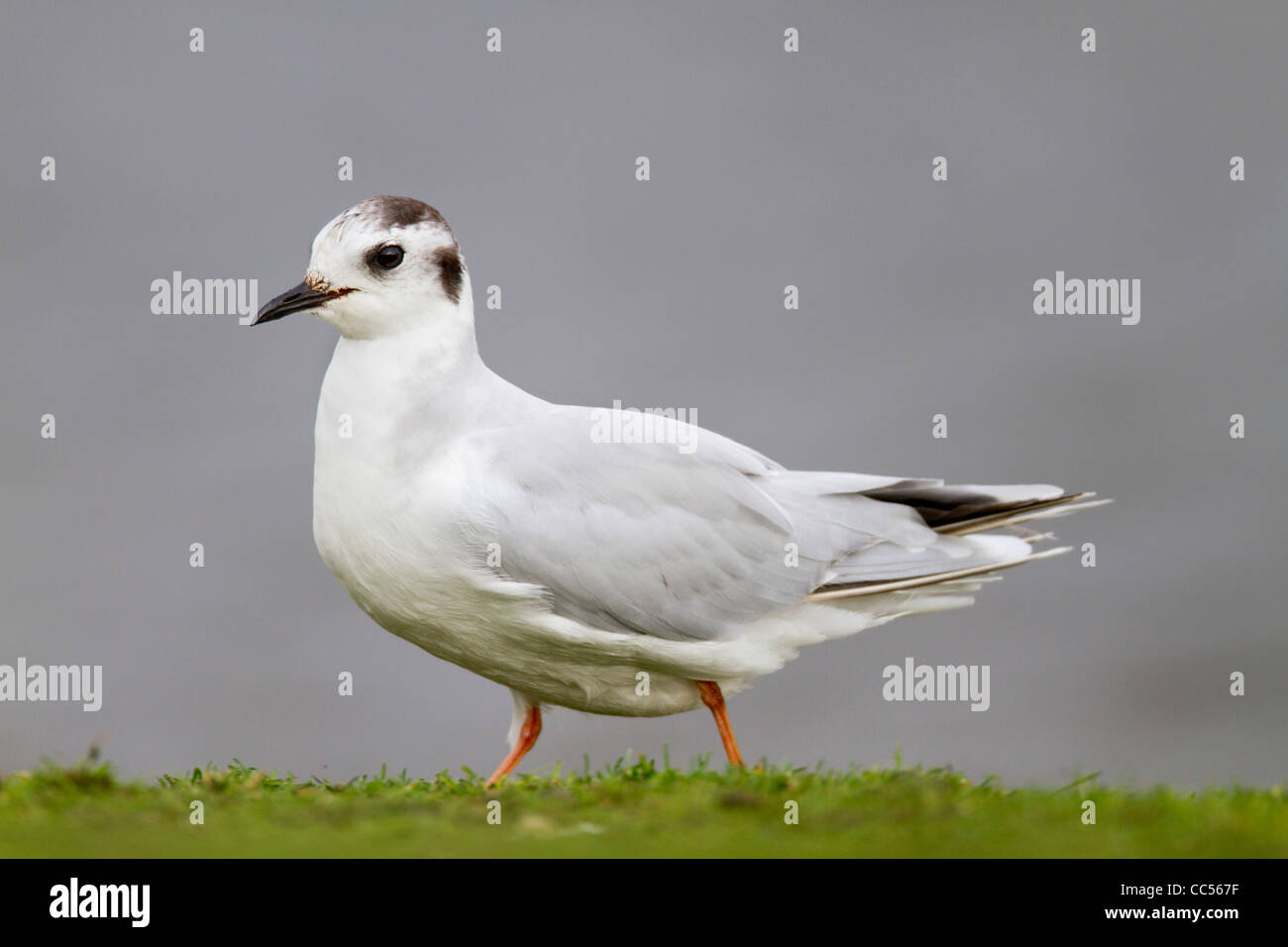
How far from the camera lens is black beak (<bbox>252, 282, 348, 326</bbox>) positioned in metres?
7.53

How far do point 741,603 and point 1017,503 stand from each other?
5.26 feet

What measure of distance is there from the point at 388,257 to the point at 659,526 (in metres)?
1.87

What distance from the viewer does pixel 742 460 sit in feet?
26.8

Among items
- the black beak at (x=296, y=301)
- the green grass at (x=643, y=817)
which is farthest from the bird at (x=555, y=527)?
the green grass at (x=643, y=817)

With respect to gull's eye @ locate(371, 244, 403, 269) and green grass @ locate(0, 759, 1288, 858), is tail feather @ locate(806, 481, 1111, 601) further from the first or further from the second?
gull's eye @ locate(371, 244, 403, 269)

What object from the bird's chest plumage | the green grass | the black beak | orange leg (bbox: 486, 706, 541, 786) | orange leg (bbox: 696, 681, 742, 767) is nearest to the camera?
the green grass

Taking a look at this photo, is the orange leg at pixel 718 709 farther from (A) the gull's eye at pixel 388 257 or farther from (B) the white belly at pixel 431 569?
(A) the gull's eye at pixel 388 257

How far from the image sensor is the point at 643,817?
5.77m

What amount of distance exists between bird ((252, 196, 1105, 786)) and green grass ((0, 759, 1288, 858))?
834mm

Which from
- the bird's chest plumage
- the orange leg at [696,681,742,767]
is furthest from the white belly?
the orange leg at [696,681,742,767]

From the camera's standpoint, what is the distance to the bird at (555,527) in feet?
23.9

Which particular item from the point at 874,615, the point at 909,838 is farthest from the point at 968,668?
the point at 909,838

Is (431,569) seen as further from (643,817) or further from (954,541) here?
(954,541)
